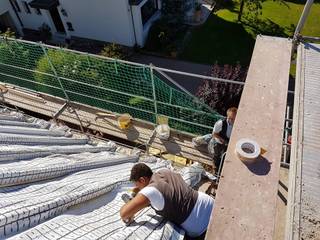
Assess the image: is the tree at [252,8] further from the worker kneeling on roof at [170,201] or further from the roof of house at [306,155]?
the worker kneeling on roof at [170,201]

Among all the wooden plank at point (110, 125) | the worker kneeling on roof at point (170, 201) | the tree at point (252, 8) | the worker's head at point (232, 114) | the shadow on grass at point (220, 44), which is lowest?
the shadow on grass at point (220, 44)

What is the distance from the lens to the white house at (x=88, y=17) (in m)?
16.1

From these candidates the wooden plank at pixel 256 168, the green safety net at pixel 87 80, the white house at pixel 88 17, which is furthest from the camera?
the white house at pixel 88 17

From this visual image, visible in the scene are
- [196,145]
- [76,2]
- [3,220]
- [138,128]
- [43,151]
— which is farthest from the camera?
[76,2]

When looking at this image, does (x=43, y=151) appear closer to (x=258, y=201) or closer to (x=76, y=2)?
(x=258, y=201)

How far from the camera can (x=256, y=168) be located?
2.91 meters

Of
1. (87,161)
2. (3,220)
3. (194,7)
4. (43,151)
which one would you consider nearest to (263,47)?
(87,161)

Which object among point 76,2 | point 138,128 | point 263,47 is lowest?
point 76,2

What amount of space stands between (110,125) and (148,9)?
12353mm

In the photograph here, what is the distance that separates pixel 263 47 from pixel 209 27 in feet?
46.9

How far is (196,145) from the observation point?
625 centimetres

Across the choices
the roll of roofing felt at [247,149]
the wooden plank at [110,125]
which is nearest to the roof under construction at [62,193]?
the roll of roofing felt at [247,149]

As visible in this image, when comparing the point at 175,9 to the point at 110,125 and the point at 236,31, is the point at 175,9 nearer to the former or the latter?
the point at 236,31

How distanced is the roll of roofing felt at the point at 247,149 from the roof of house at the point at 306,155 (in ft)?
1.14
